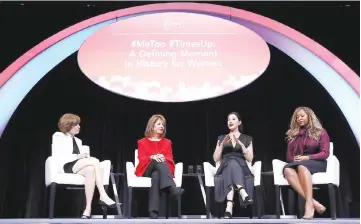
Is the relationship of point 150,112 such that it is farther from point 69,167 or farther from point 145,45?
point 69,167

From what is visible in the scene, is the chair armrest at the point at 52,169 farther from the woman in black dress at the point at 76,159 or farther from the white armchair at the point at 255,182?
the white armchair at the point at 255,182

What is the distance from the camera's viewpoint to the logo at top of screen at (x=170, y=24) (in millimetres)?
5258

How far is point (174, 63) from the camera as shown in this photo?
16.7 ft

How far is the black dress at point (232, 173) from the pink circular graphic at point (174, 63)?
59 centimetres

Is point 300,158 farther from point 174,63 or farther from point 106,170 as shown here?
point 106,170

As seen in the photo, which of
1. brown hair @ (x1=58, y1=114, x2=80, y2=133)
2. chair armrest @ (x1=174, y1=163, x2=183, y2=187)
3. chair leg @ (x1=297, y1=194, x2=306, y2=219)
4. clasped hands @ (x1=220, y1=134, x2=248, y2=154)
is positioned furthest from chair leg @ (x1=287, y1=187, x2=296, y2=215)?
brown hair @ (x1=58, y1=114, x2=80, y2=133)

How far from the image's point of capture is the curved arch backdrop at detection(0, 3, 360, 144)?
534cm

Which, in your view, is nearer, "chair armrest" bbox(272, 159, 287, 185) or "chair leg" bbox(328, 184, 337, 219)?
"chair leg" bbox(328, 184, 337, 219)

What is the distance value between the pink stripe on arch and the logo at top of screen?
0.62 feet

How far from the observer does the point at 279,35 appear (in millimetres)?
5555

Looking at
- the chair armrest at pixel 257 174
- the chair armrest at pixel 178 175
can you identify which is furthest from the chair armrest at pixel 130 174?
the chair armrest at pixel 257 174

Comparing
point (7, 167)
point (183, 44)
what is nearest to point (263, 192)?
point (183, 44)

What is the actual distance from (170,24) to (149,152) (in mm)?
1374

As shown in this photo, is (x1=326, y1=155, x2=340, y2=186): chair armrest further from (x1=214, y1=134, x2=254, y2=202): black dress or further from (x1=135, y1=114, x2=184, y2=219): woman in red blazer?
(x1=135, y1=114, x2=184, y2=219): woman in red blazer
